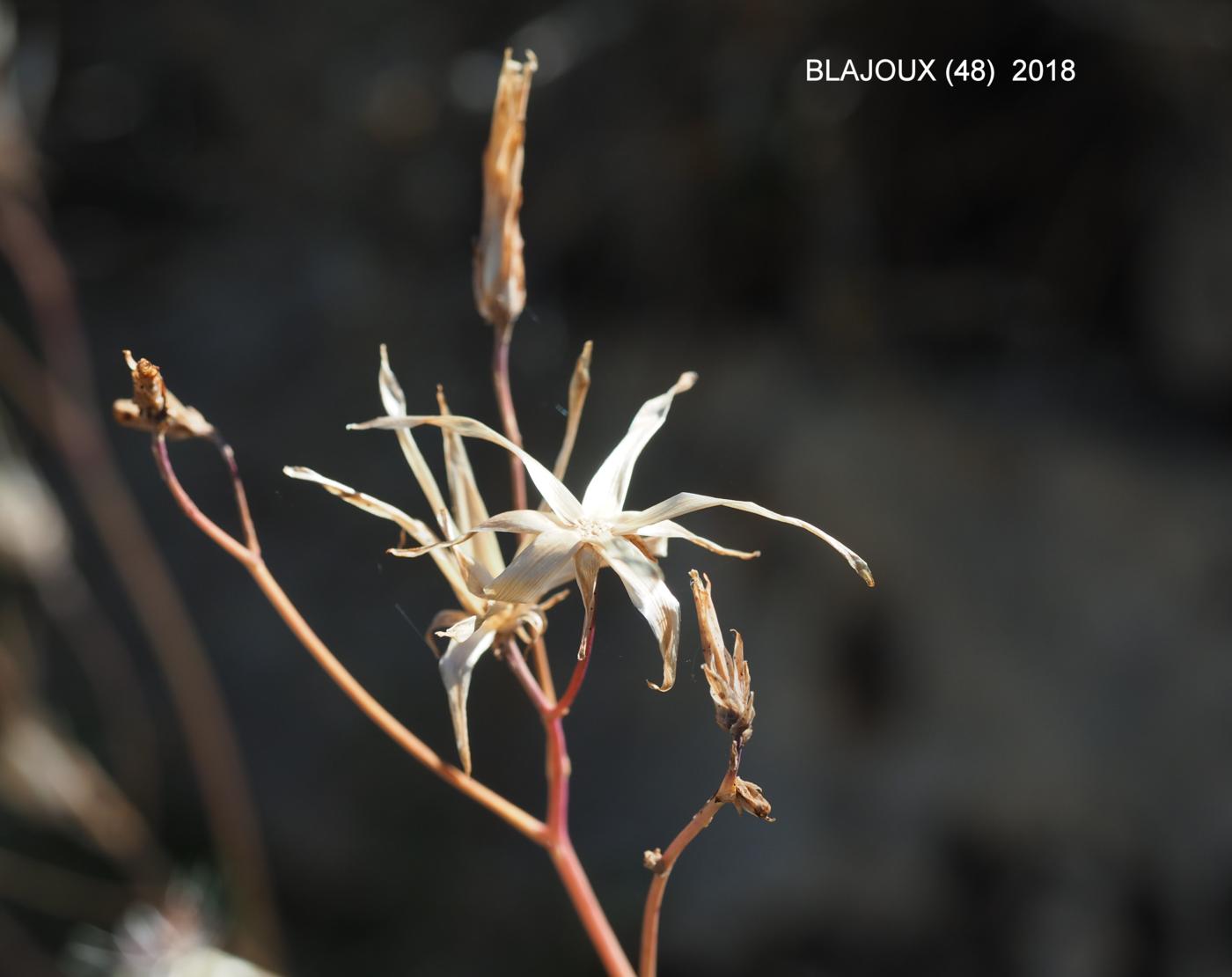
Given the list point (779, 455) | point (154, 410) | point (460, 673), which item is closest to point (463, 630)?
point (460, 673)

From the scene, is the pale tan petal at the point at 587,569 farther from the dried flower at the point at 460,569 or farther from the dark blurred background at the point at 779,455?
the dark blurred background at the point at 779,455

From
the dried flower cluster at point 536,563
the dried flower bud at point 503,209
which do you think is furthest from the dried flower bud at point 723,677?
the dried flower bud at point 503,209

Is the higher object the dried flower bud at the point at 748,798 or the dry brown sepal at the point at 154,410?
the dry brown sepal at the point at 154,410

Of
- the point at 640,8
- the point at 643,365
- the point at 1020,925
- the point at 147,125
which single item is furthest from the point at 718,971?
the point at 147,125

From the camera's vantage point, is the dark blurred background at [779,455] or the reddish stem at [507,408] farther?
the dark blurred background at [779,455]

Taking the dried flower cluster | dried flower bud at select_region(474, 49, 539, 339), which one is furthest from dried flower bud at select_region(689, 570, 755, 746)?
dried flower bud at select_region(474, 49, 539, 339)

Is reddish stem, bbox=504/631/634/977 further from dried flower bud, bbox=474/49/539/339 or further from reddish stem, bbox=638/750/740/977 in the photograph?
dried flower bud, bbox=474/49/539/339

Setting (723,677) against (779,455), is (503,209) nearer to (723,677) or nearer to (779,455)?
(723,677)
